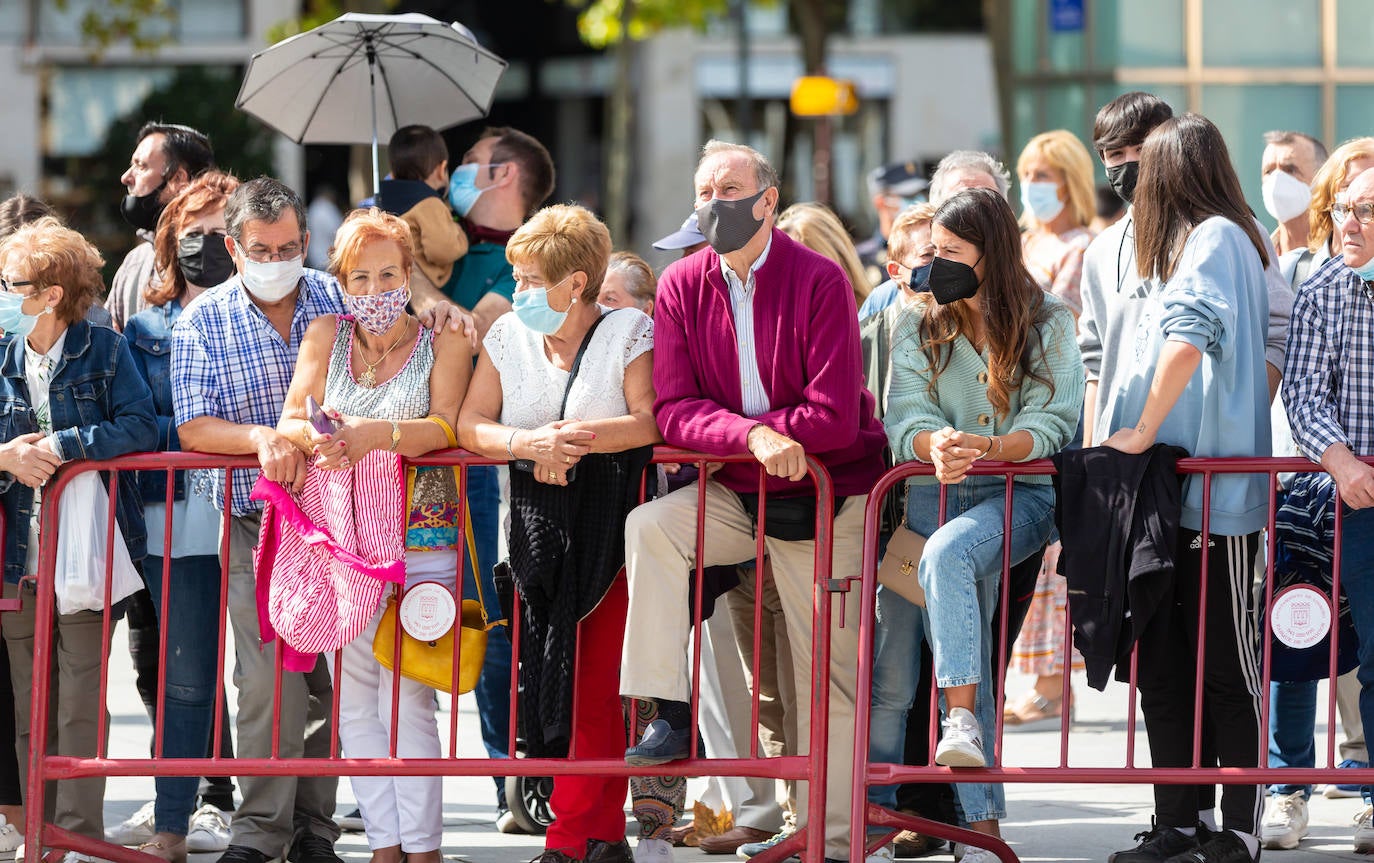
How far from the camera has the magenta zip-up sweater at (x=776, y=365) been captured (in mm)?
5391

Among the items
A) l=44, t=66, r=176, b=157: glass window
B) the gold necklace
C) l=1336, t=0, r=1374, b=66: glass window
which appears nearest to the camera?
the gold necklace

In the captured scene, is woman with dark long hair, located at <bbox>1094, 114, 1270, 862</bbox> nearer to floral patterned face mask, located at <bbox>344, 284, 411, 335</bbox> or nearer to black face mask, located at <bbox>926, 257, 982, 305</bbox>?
black face mask, located at <bbox>926, 257, 982, 305</bbox>

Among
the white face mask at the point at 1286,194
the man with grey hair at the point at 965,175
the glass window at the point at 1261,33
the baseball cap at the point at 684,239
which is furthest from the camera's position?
the glass window at the point at 1261,33

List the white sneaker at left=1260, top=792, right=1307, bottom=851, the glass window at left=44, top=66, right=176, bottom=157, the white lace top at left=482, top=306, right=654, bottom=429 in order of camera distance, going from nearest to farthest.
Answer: the white lace top at left=482, top=306, right=654, bottom=429 → the white sneaker at left=1260, top=792, right=1307, bottom=851 → the glass window at left=44, top=66, right=176, bottom=157

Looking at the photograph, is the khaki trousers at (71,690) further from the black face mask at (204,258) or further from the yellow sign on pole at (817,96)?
the yellow sign on pole at (817,96)

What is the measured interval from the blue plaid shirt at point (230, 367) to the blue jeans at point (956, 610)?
204 cm

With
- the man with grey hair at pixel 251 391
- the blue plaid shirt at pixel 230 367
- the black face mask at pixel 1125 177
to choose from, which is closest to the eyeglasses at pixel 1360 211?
the black face mask at pixel 1125 177

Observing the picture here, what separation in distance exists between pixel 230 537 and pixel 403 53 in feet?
8.77

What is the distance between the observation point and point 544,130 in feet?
108

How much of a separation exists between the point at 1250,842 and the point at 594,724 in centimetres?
203

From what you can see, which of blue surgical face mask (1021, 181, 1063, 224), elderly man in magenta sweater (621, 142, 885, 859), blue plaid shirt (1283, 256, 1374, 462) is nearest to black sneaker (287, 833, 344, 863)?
elderly man in magenta sweater (621, 142, 885, 859)

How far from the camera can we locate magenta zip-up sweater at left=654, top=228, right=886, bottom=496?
5.39m

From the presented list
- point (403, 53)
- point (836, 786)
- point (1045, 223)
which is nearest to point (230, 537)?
point (836, 786)

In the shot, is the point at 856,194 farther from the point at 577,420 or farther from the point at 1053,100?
the point at 577,420
